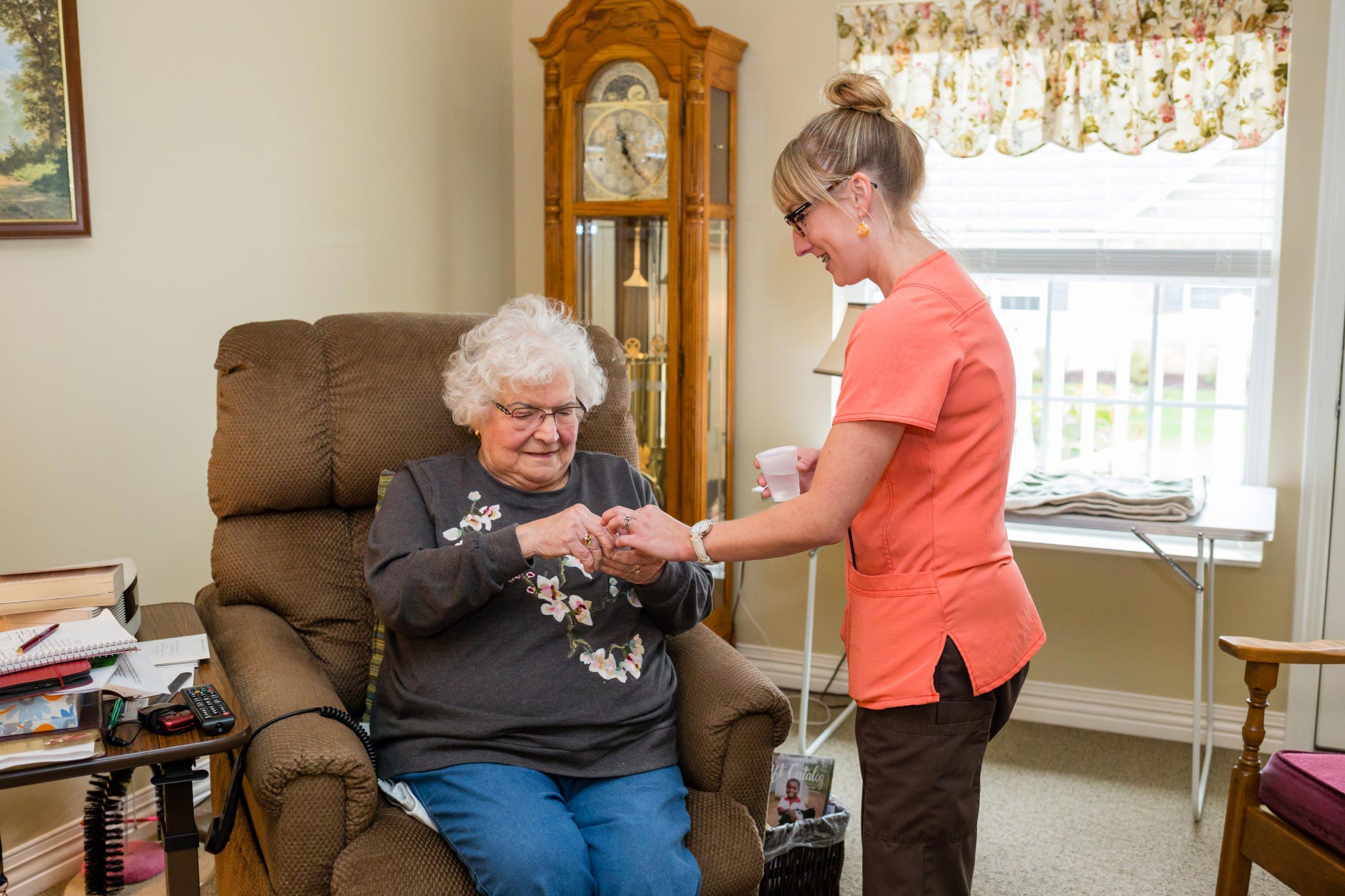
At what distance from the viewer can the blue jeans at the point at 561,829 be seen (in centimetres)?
143

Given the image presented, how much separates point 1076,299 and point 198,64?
2315 millimetres

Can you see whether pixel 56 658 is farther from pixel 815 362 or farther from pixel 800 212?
pixel 815 362

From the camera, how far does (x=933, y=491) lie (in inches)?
50.1

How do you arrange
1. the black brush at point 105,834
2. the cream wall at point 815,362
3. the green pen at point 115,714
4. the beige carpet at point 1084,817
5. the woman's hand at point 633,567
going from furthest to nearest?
the cream wall at point 815,362 < the beige carpet at point 1084,817 < the black brush at point 105,834 < the woman's hand at point 633,567 < the green pen at point 115,714

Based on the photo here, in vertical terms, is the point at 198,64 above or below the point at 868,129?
above

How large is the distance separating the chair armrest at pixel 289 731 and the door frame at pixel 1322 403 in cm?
236

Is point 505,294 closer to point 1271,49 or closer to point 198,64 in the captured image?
point 198,64

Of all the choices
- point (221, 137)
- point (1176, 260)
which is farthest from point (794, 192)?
point (1176, 260)

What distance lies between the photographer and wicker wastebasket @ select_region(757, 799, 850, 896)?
1.94 meters

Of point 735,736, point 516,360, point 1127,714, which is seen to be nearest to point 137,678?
point 516,360

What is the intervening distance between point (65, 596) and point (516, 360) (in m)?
0.75

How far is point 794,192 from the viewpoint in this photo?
53.1 inches

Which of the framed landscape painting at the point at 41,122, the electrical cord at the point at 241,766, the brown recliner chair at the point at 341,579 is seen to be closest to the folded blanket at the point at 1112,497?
the brown recliner chair at the point at 341,579

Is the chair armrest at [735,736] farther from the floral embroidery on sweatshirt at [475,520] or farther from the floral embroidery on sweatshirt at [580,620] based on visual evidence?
the floral embroidery on sweatshirt at [475,520]
